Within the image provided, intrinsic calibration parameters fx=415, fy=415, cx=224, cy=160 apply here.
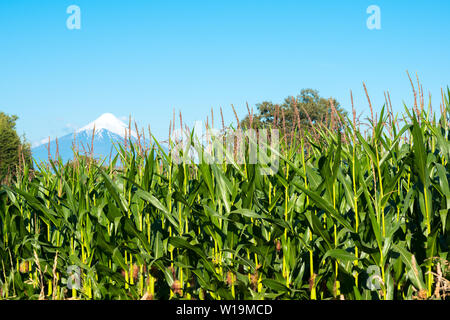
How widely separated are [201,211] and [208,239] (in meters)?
0.32

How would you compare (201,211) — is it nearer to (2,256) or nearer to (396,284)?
(396,284)

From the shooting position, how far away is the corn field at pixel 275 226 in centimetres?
297

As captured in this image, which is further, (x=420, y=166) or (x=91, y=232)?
(x=91, y=232)

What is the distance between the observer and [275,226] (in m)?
3.12

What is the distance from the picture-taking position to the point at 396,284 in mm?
3131

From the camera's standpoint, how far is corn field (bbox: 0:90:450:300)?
9.75 feet

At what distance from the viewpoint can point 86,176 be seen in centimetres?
417

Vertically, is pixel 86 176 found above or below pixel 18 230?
above
